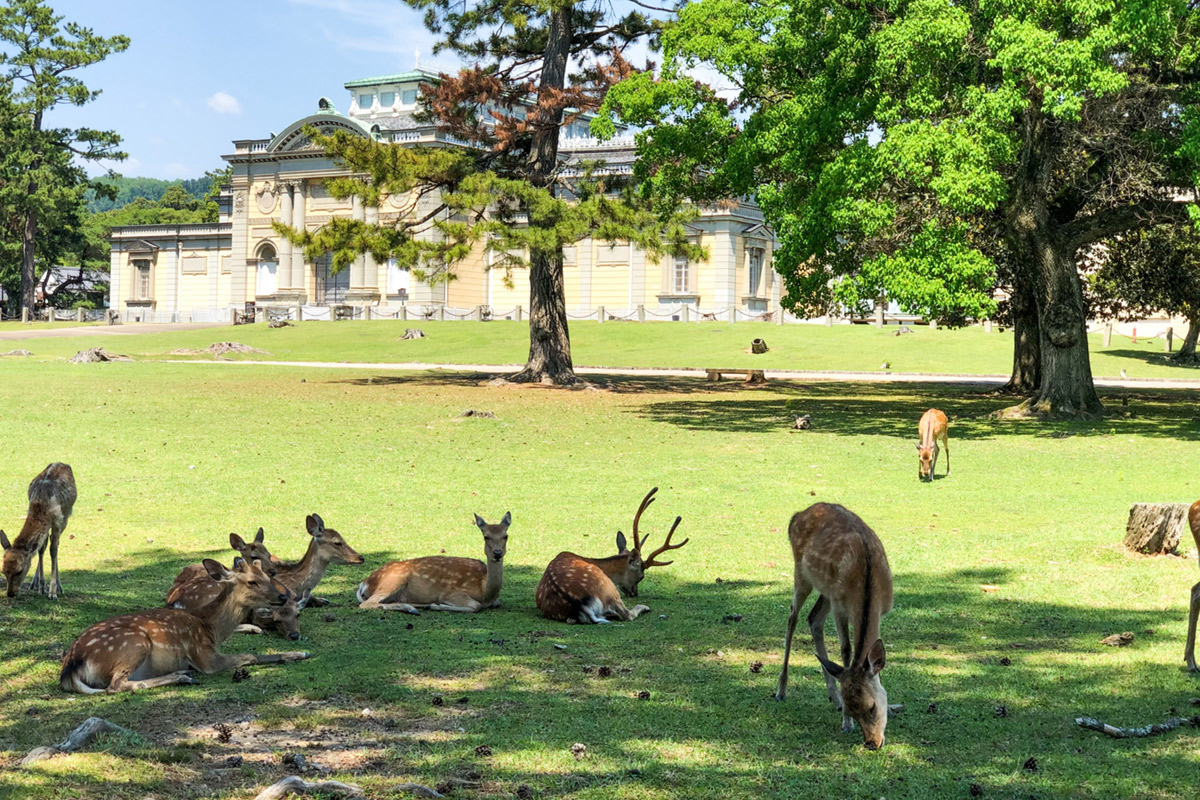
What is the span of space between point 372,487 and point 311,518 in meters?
6.13

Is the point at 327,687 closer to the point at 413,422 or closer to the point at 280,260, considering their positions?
the point at 413,422

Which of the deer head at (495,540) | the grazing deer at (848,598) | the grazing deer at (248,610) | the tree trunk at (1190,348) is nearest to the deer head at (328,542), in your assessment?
the grazing deer at (248,610)

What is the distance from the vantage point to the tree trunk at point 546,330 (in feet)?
111

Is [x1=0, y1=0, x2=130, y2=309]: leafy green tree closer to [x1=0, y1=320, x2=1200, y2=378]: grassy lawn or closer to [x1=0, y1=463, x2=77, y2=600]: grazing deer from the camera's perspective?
[x1=0, y1=320, x2=1200, y2=378]: grassy lawn

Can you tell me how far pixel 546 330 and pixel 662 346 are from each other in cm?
1644

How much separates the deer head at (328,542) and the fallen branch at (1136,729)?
500 cm

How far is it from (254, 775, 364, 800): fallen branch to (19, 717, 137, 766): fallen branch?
97 cm

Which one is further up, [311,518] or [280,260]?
[280,260]

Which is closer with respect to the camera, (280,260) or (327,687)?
(327,687)

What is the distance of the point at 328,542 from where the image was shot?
8641 millimetres

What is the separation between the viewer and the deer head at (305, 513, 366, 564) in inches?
338

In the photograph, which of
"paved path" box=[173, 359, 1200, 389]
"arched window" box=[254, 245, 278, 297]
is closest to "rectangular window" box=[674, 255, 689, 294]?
"arched window" box=[254, 245, 278, 297]

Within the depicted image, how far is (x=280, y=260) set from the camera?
78688 millimetres

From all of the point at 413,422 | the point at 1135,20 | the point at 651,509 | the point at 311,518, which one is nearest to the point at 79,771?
the point at 311,518
